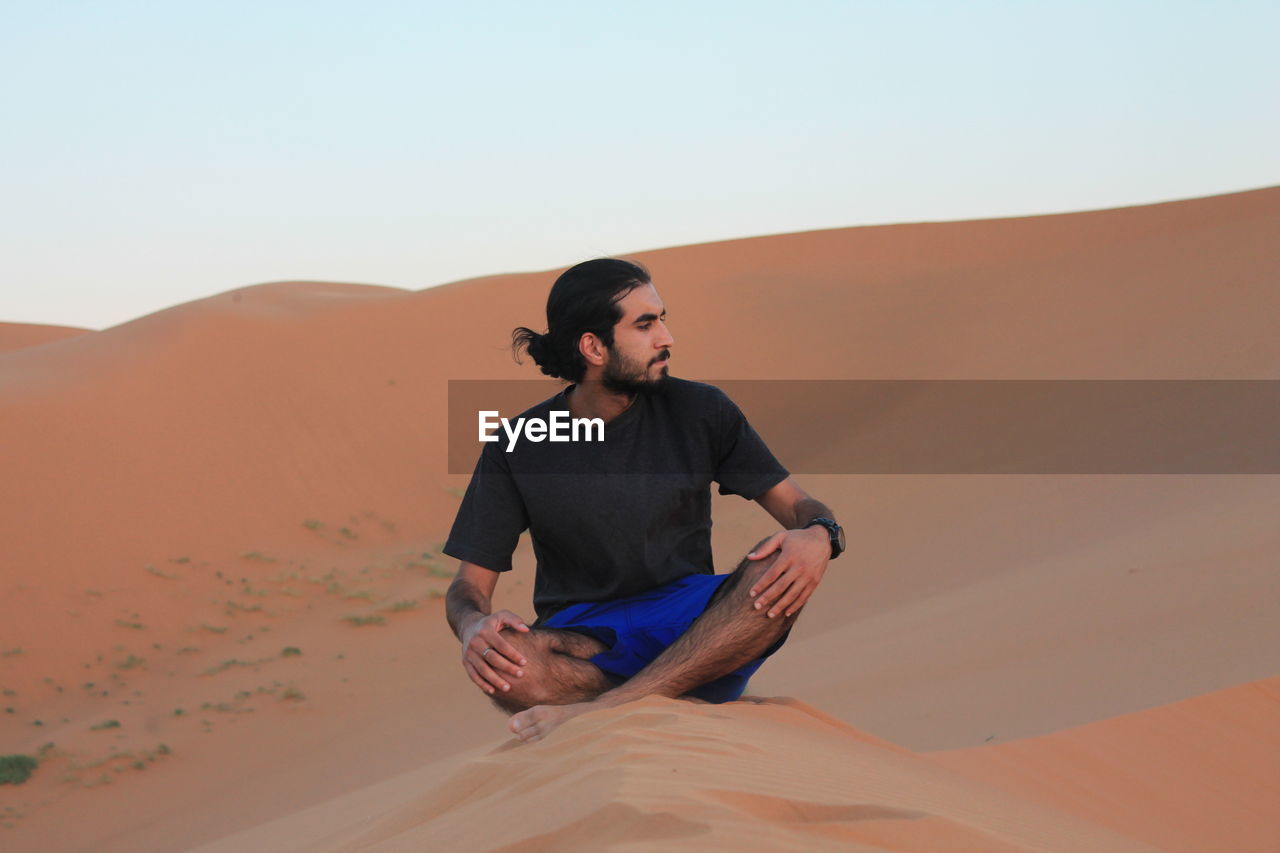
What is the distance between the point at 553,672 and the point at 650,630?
305 millimetres

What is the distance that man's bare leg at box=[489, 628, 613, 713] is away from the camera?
349cm

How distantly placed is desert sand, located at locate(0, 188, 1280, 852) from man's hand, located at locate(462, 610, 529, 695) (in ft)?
0.78

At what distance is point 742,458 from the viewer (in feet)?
13.0

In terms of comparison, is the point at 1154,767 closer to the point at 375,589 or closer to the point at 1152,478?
the point at 1152,478

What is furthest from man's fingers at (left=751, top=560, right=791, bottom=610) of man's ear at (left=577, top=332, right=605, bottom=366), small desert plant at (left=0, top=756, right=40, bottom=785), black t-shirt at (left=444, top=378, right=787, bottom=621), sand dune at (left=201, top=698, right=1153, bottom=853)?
small desert plant at (left=0, top=756, right=40, bottom=785)

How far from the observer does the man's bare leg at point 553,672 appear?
349 centimetres

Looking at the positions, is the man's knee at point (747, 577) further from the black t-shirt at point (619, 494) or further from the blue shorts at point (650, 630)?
the black t-shirt at point (619, 494)

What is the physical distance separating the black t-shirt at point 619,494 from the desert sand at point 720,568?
58 cm

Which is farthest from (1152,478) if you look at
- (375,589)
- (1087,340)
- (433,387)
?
(433,387)

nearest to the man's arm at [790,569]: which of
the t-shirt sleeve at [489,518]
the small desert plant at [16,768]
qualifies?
the t-shirt sleeve at [489,518]

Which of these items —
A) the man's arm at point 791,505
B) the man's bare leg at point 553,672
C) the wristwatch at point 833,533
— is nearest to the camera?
the man's bare leg at point 553,672

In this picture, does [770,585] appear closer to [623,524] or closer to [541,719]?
[623,524]

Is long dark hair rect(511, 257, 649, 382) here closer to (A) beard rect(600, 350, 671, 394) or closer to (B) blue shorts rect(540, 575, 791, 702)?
(A) beard rect(600, 350, 671, 394)
